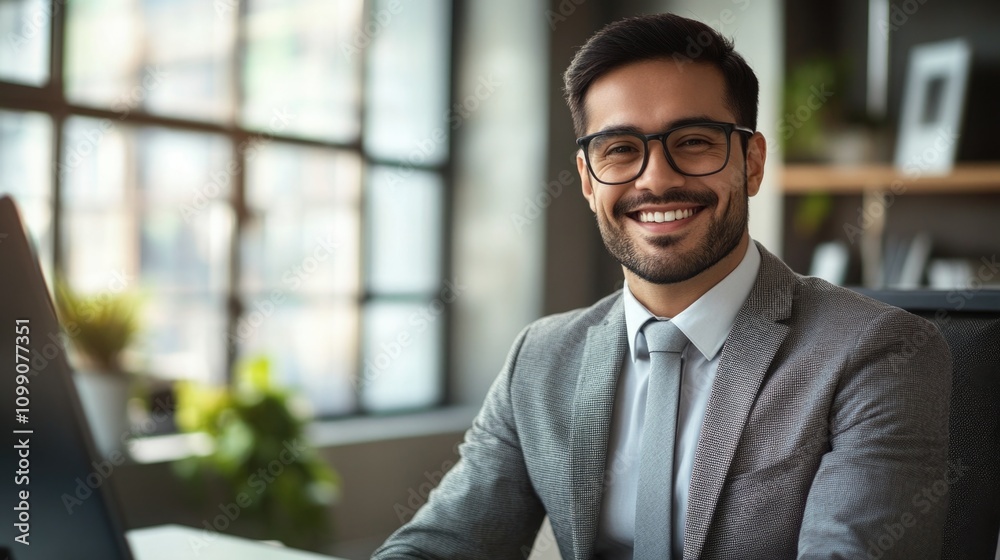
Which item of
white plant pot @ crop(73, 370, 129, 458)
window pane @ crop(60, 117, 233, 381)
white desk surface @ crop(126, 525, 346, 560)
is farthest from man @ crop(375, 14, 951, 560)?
window pane @ crop(60, 117, 233, 381)

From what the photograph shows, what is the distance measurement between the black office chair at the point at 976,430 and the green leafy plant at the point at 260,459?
9.24ft

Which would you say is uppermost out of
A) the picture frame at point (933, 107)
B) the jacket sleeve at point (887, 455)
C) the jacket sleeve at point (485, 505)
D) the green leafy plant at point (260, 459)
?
the picture frame at point (933, 107)

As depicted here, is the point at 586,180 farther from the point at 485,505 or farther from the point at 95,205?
the point at 95,205

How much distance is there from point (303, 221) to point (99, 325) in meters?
1.29

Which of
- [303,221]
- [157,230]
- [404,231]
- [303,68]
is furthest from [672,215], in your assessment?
[404,231]

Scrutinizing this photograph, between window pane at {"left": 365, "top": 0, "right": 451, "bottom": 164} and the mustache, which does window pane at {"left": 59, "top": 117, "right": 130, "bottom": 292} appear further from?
the mustache

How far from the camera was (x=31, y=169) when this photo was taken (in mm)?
3543

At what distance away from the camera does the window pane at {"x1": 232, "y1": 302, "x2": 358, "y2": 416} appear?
14.0 feet

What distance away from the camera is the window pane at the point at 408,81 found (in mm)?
4828

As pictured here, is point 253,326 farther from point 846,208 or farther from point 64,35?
point 846,208

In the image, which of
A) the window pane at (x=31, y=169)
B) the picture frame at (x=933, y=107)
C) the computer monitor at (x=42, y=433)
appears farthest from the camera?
the picture frame at (x=933, y=107)

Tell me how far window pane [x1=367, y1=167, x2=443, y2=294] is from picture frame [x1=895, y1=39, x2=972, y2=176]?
7.49 feet

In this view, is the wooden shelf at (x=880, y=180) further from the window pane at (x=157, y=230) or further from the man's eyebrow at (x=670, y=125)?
the man's eyebrow at (x=670, y=125)

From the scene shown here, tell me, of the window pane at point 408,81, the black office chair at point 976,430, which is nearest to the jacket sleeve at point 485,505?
the black office chair at point 976,430
